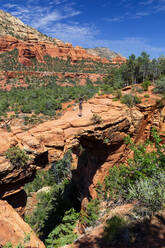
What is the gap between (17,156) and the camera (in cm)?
705

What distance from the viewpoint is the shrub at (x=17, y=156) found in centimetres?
699

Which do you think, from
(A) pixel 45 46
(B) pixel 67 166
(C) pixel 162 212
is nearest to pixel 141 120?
(C) pixel 162 212

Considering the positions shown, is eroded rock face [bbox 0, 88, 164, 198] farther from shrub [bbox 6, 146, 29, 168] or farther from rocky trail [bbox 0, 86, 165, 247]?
shrub [bbox 6, 146, 29, 168]

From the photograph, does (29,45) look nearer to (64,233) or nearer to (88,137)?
(88,137)

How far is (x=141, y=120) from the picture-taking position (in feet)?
36.5

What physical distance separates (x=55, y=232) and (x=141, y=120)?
9760 mm

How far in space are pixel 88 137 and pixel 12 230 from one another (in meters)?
6.02

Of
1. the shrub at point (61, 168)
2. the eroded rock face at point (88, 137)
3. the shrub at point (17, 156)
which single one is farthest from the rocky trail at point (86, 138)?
the shrub at point (61, 168)

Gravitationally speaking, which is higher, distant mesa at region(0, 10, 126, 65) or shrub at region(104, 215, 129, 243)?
Result: distant mesa at region(0, 10, 126, 65)

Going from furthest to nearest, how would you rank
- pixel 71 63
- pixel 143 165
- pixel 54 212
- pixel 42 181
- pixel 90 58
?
pixel 90 58, pixel 71 63, pixel 42 181, pixel 54 212, pixel 143 165

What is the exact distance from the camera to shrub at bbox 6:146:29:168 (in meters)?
6.99

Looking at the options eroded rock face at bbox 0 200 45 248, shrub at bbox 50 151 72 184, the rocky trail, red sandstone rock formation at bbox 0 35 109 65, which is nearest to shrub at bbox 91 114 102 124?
the rocky trail

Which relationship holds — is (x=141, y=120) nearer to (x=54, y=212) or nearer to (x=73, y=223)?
(x=73, y=223)

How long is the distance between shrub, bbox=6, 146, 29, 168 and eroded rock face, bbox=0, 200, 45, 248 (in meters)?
1.92
